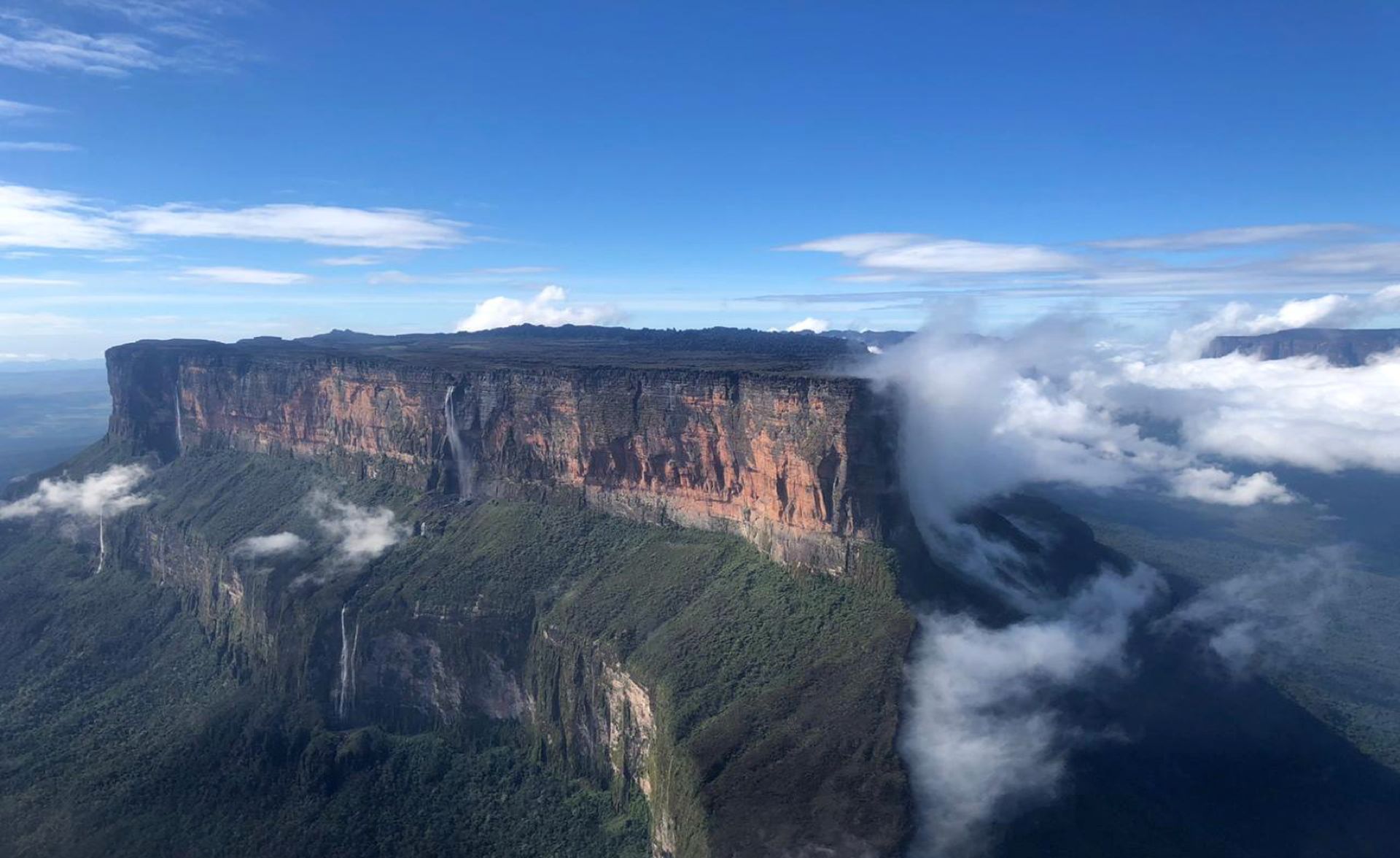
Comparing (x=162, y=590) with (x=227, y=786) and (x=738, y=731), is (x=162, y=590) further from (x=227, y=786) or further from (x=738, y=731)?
(x=738, y=731)

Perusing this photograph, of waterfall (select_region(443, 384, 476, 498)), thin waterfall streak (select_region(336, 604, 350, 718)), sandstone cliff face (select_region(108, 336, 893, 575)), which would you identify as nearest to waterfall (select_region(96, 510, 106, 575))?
sandstone cliff face (select_region(108, 336, 893, 575))

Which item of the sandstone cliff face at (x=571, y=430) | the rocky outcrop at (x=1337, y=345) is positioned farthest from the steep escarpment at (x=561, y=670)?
the rocky outcrop at (x=1337, y=345)

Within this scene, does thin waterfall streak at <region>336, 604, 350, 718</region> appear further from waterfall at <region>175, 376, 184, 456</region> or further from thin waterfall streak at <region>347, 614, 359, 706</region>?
waterfall at <region>175, 376, 184, 456</region>

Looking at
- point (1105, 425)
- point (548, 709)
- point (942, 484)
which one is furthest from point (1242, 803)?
point (1105, 425)

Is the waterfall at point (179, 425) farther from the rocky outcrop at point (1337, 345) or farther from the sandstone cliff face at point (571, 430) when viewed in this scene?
the rocky outcrop at point (1337, 345)

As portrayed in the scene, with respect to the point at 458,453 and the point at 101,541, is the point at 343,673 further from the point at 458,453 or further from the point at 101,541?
the point at 101,541
